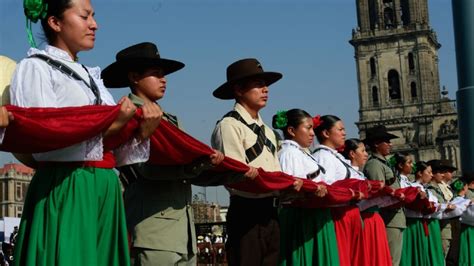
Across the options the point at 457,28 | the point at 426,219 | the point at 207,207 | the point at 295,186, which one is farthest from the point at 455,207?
the point at 207,207

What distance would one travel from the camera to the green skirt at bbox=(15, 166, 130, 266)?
10.3 feet

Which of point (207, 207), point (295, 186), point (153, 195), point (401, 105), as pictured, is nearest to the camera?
point (153, 195)

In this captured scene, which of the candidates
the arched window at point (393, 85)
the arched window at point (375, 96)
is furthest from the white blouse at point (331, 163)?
the arched window at point (393, 85)

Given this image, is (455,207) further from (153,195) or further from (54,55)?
(54,55)

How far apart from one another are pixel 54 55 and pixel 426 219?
717cm

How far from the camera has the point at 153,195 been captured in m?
4.25

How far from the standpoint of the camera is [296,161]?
6.12 meters

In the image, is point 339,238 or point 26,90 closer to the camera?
point 26,90

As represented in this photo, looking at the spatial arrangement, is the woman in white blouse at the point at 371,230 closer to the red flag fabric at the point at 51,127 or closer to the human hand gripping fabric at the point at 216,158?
the human hand gripping fabric at the point at 216,158

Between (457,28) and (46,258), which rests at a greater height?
(457,28)

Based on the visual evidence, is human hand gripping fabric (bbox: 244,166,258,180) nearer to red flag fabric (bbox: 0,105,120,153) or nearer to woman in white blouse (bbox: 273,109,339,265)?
woman in white blouse (bbox: 273,109,339,265)

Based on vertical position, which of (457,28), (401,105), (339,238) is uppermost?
(401,105)

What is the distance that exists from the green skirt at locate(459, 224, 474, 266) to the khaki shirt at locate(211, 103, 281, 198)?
6.28 meters

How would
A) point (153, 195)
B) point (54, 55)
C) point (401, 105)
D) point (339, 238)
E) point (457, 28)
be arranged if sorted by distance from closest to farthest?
point (54, 55)
point (153, 195)
point (339, 238)
point (457, 28)
point (401, 105)
